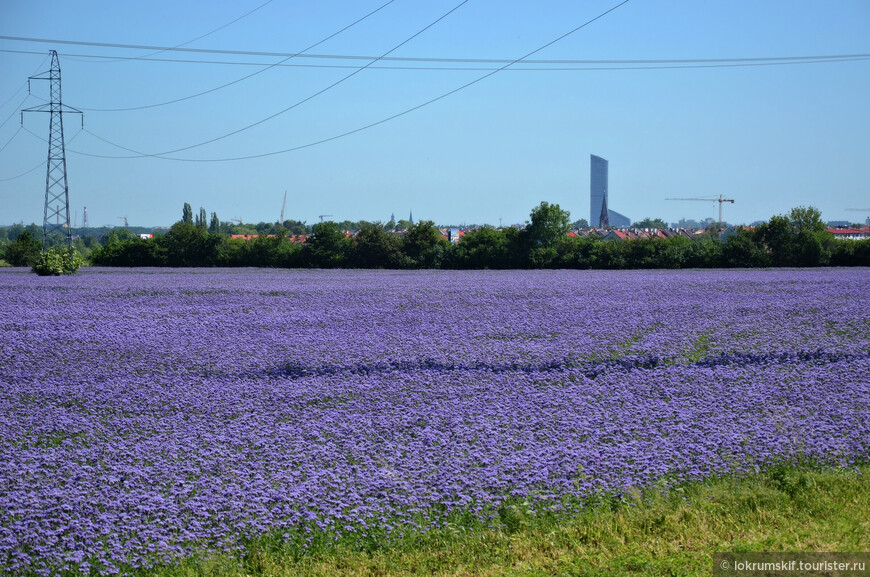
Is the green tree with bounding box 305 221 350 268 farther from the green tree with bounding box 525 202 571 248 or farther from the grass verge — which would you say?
the grass verge

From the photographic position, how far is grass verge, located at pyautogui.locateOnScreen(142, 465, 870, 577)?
5.11 m

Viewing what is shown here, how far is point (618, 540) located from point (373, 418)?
3482 millimetres

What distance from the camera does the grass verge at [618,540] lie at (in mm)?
5109

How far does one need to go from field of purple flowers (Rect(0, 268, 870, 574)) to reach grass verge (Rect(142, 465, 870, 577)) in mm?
206

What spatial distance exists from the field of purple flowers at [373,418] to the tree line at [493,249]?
32277 millimetres

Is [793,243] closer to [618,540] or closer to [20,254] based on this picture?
[618,540]

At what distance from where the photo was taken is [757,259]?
4722cm

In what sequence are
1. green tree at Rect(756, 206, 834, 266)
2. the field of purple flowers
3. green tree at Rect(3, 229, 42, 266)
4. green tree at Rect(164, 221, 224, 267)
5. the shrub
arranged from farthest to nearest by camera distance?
1. green tree at Rect(3, 229, 42, 266)
2. green tree at Rect(164, 221, 224, 267)
3. green tree at Rect(756, 206, 834, 266)
4. the shrub
5. the field of purple flowers

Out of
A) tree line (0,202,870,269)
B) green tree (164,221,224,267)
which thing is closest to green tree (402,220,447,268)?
tree line (0,202,870,269)

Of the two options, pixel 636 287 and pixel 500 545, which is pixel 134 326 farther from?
pixel 636 287

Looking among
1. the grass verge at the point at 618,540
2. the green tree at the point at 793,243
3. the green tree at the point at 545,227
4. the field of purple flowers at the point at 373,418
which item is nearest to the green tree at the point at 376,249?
the green tree at the point at 545,227

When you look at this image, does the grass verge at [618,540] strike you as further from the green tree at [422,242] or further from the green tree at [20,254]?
the green tree at [20,254]

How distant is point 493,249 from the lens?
171 feet

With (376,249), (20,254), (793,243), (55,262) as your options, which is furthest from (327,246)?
(793,243)
